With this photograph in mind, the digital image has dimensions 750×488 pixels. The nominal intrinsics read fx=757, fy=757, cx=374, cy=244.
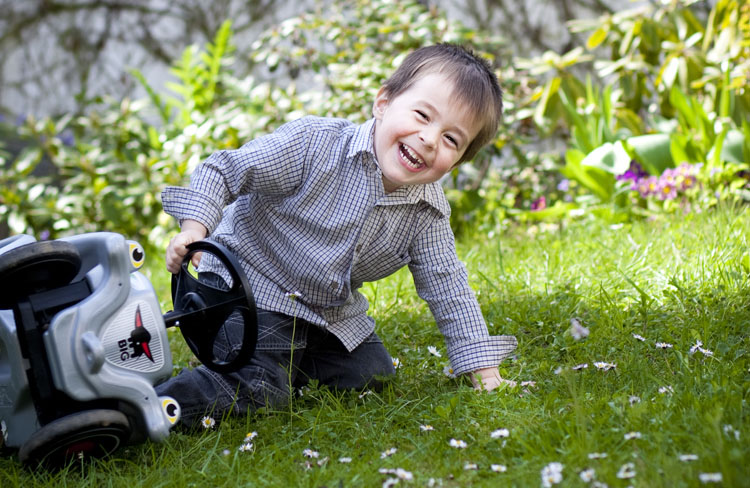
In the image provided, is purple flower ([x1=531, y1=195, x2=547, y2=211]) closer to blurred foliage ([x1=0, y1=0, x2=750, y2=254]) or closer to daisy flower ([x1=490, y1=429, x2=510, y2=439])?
blurred foliage ([x1=0, y1=0, x2=750, y2=254])

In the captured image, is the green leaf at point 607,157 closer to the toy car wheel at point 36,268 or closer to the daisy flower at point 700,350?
the daisy flower at point 700,350

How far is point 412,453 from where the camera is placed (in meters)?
1.43

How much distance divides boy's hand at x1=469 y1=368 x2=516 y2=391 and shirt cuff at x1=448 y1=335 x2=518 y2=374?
2 cm

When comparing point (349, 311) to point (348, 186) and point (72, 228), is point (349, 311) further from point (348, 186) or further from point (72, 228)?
point (72, 228)

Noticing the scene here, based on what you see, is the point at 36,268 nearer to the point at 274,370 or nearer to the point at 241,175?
the point at 241,175

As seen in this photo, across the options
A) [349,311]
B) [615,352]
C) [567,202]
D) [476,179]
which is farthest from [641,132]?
[349,311]

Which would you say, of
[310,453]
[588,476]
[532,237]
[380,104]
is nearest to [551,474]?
[588,476]

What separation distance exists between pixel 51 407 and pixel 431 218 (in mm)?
975

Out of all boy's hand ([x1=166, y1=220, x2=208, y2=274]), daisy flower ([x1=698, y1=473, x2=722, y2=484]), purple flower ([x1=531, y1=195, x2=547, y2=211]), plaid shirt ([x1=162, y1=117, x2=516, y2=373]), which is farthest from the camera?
purple flower ([x1=531, y1=195, x2=547, y2=211])

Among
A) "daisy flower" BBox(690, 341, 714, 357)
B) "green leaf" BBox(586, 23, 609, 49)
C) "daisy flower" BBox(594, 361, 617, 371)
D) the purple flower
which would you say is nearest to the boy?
"daisy flower" BBox(594, 361, 617, 371)

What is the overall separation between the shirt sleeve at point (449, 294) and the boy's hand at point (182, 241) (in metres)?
0.55

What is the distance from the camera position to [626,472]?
48.0 inches

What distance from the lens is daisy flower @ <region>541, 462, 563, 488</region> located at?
48.1 inches

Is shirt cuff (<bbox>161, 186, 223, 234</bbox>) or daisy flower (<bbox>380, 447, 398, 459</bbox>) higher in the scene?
shirt cuff (<bbox>161, 186, 223, 234</bbox>)
